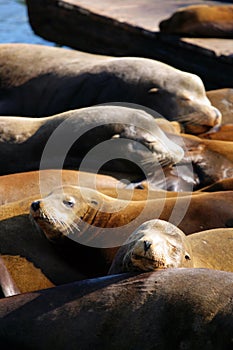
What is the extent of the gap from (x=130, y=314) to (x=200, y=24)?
6695mm

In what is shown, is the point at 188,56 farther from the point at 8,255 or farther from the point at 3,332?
the point at 3,332

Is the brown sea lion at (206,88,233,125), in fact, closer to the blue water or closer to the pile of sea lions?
the pile of sea lions

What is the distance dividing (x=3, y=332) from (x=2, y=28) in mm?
12835

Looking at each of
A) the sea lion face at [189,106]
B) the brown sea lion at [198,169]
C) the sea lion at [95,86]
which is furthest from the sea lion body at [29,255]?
the sea lion at [95,86]

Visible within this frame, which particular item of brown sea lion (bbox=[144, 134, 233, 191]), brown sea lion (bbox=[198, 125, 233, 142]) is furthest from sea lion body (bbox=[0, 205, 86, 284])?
brown sea lion (bbox=[198, 125, 233, 142])

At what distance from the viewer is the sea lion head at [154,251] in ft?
12.7

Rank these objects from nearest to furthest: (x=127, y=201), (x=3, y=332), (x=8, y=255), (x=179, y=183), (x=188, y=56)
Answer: (x=3, y=332) → (x=8, y=255) → (x=127, y=201) → (x=179, y=183) → (x=188, y=56)

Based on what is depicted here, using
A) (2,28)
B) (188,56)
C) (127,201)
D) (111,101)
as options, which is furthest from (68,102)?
(2,28)

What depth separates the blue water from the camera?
14781 millimetres

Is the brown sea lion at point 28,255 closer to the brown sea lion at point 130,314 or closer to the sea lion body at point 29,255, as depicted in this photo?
the sea lion body at point 29,255

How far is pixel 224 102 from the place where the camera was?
7797mm

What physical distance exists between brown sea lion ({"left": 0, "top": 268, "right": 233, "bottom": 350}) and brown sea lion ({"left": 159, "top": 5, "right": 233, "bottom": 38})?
637 cm

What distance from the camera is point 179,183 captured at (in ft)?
19.2

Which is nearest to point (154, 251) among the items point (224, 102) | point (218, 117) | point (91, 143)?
point (91, 143)
